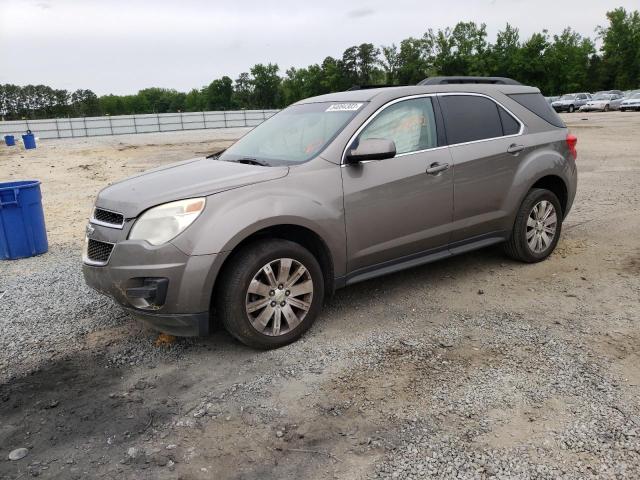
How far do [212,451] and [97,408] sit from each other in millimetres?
925

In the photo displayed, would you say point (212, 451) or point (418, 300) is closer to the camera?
point (212, 451)

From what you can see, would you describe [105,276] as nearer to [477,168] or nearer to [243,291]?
[243,291]

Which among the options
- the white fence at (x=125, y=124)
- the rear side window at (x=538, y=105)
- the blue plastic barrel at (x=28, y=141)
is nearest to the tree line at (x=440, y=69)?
the white fence at (x=125, y=124)

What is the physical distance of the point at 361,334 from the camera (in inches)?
168

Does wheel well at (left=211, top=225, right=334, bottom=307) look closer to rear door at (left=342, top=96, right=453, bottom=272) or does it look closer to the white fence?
rear door at (left=342, top=96, right=453, bottom=272)

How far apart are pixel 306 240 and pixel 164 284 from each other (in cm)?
112

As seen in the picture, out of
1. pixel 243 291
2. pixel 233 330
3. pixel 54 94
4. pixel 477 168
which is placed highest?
pixel 54 94

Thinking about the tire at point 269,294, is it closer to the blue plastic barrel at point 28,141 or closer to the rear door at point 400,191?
the rear door at point 400,191

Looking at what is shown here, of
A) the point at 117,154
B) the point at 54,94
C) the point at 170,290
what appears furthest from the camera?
the point at 54,94

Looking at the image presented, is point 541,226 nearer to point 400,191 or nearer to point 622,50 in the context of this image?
point 400,191

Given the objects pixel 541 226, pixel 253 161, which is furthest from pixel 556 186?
pixel 253 161

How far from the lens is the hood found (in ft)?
12.4

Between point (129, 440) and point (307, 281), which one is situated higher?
point (307, 281)

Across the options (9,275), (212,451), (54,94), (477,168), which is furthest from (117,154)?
(54,94)
